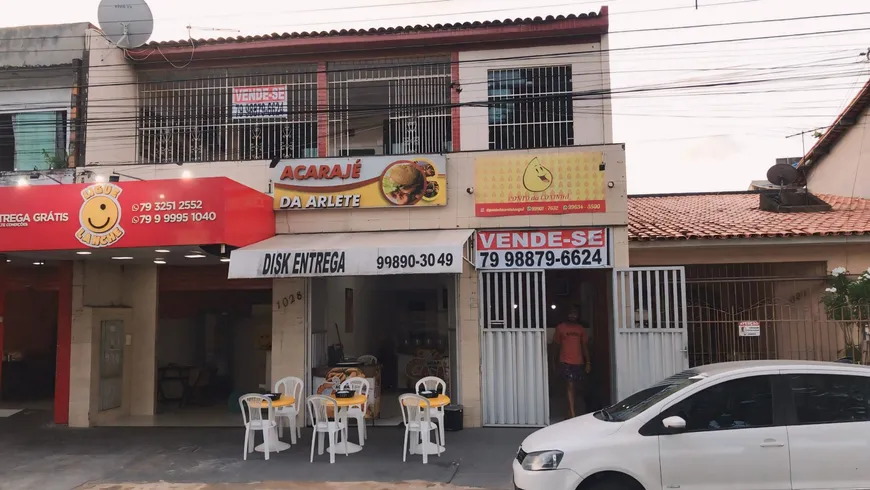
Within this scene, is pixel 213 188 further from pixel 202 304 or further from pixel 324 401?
pixel 202 304

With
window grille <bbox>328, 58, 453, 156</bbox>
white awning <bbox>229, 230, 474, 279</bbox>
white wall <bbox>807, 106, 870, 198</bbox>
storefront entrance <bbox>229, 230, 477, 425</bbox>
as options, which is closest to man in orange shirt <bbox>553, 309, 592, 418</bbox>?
storefront entrance <bbox>229, 230, 477, 425</bbox>

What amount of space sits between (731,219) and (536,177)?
5433 millimetres

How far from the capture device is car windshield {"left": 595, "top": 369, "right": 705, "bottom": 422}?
5.79m

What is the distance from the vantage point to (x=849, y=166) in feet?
51.7

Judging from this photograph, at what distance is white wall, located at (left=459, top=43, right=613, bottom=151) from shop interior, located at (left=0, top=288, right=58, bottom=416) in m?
10.6

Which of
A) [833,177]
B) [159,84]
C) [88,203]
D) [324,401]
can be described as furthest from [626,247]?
[833,177]

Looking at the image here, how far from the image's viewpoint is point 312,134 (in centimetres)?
1174

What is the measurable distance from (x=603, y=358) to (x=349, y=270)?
601 centimetres

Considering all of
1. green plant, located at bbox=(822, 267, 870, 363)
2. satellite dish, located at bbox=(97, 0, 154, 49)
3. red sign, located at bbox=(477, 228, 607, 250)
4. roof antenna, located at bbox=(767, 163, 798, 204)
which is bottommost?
green plant, located at bbox=(822, 267, 870, 363)

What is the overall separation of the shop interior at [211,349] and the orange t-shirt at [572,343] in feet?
18.5

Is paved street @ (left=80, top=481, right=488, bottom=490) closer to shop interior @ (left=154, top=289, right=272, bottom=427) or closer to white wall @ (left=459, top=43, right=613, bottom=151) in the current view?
shop interior @ (left=154, top=289, right=272, bottom=427)

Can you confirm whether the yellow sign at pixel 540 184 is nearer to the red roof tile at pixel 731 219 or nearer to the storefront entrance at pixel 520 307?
the storefront entrance at pixel 520 307

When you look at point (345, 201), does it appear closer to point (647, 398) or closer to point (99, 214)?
point (99, 214)

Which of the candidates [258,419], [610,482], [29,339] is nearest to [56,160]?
[29,339]
